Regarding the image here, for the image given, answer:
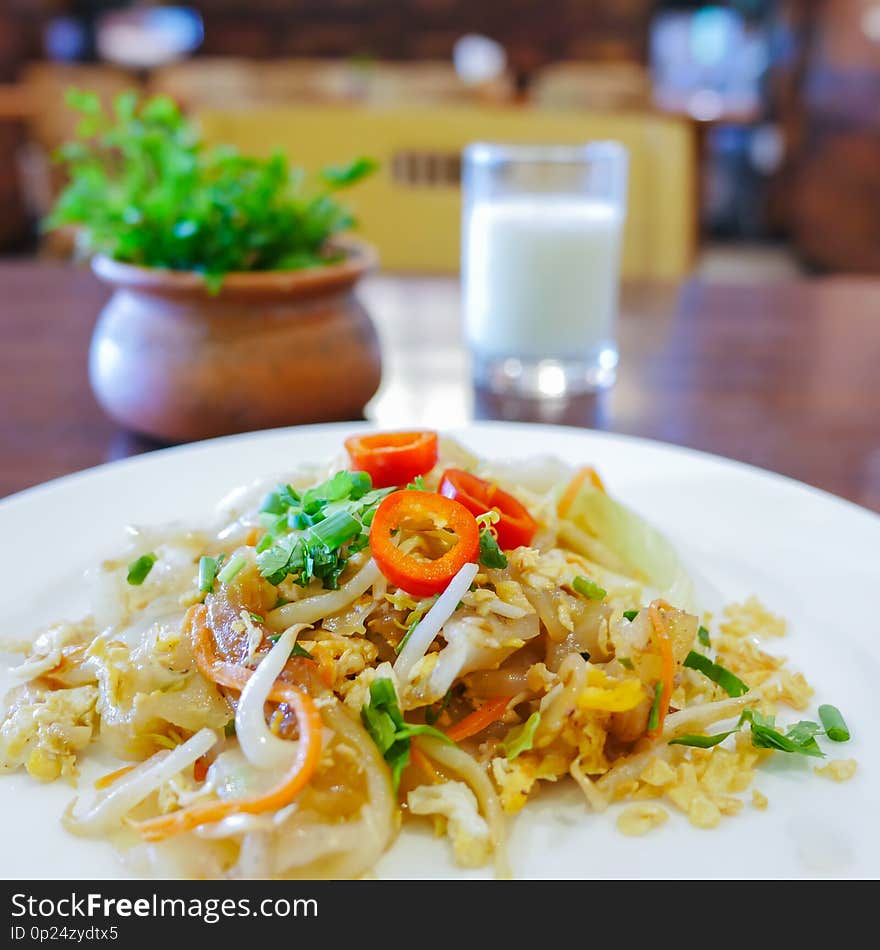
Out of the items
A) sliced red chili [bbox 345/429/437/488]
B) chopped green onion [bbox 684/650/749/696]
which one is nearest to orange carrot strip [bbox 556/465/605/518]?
sliced red chili [bbox 345/429/437/488]

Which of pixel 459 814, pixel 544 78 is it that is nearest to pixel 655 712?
pixel 459 814

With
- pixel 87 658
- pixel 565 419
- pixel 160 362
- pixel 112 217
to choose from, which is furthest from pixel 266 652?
pixel 565 419

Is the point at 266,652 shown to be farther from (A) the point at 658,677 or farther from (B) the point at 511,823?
(A) the point at 658,677

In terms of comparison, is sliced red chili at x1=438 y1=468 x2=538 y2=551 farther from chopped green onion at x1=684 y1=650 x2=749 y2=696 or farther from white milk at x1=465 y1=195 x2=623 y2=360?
white milk at x1=465 y1=195 x2=623 y2=360

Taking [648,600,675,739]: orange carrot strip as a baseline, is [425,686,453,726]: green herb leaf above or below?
below

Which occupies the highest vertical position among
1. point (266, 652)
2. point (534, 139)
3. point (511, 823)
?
point (534, 139)
